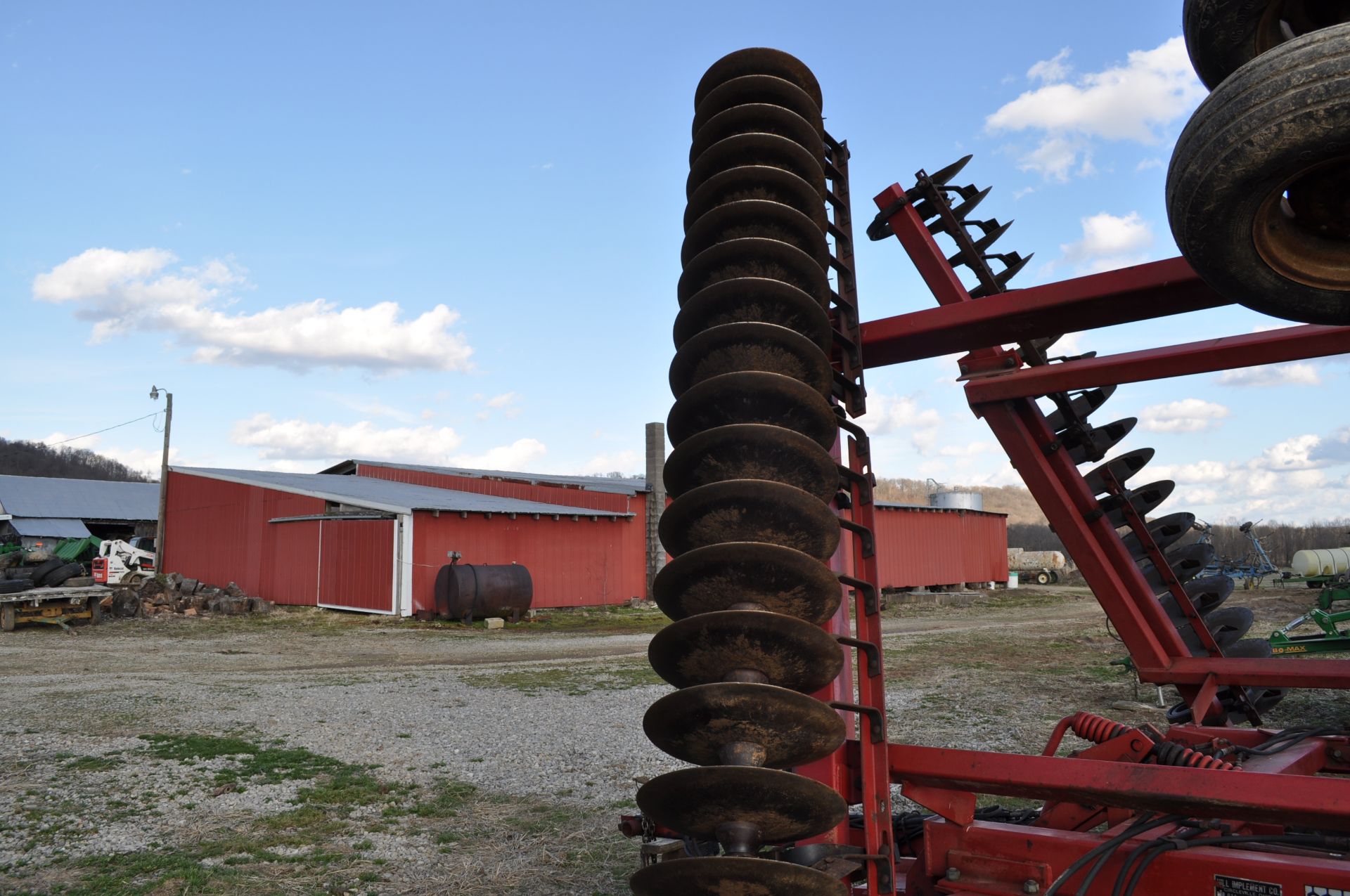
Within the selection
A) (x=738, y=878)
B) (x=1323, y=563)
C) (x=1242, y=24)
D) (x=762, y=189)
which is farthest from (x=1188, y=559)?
(x=1323, y=563)

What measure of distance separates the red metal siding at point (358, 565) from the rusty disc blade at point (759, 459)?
70.0ft

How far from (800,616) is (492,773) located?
5.40 meters

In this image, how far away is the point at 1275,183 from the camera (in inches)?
79.1

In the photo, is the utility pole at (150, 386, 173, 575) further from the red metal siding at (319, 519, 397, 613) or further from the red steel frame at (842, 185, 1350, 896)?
the red steel frame at (842, 185, 1350, 896)

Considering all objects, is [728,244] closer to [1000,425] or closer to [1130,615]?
[1000,425]

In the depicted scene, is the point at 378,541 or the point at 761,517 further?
the point at 378,541

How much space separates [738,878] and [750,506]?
35.5 inches

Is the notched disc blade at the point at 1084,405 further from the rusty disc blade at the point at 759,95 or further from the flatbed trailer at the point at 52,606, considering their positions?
the flatbed trailer at the point at 52,606

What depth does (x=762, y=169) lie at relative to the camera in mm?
2928

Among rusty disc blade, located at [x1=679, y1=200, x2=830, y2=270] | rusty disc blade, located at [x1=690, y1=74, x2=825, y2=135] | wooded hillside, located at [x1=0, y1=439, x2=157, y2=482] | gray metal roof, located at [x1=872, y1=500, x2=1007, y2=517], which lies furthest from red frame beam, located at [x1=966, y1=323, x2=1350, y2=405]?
wooded hillside, located at [x1=0, y1=439, x2=157, y2=482]

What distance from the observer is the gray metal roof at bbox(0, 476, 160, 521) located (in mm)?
50625

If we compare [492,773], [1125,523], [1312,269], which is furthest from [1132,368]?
[492,773]

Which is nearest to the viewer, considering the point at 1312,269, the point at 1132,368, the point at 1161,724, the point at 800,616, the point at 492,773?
the point at 1312,269

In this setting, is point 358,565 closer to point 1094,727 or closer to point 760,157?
point 1094,727
